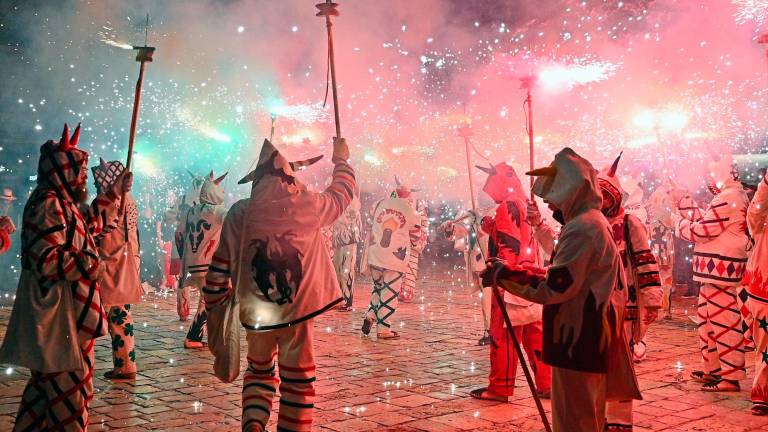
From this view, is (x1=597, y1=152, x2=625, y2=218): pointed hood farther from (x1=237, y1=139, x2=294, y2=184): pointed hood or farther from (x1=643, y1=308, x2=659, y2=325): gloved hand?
(x1=237, y1=139, x2=294, y2=184): pointed hood

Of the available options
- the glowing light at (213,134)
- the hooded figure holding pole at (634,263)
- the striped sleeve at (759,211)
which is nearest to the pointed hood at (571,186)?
the hooded figure holding pole at (634,263)

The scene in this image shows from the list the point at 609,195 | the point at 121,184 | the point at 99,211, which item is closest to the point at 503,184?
the point at 609,195

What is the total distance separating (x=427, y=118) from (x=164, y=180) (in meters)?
8.56

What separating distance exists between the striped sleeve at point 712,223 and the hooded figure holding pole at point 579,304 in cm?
359

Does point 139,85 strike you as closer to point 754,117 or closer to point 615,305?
point 615,305

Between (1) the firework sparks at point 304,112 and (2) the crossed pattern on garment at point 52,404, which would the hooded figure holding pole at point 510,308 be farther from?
(1) the firework sparks at point 304,112

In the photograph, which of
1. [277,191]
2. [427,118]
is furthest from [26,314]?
[427,118]

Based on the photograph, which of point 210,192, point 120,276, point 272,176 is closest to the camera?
point 272,176

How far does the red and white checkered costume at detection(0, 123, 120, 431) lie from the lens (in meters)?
4.55

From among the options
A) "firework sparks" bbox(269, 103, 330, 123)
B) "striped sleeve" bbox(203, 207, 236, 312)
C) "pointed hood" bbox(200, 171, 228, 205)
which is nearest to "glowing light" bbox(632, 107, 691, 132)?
"firework sparks" bbox(269, 103, 330, 123)

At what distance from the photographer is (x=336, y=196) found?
564cm

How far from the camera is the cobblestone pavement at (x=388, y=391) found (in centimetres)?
593

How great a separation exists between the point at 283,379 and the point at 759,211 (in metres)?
4.23

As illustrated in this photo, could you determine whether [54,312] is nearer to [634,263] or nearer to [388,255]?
[634,263]
